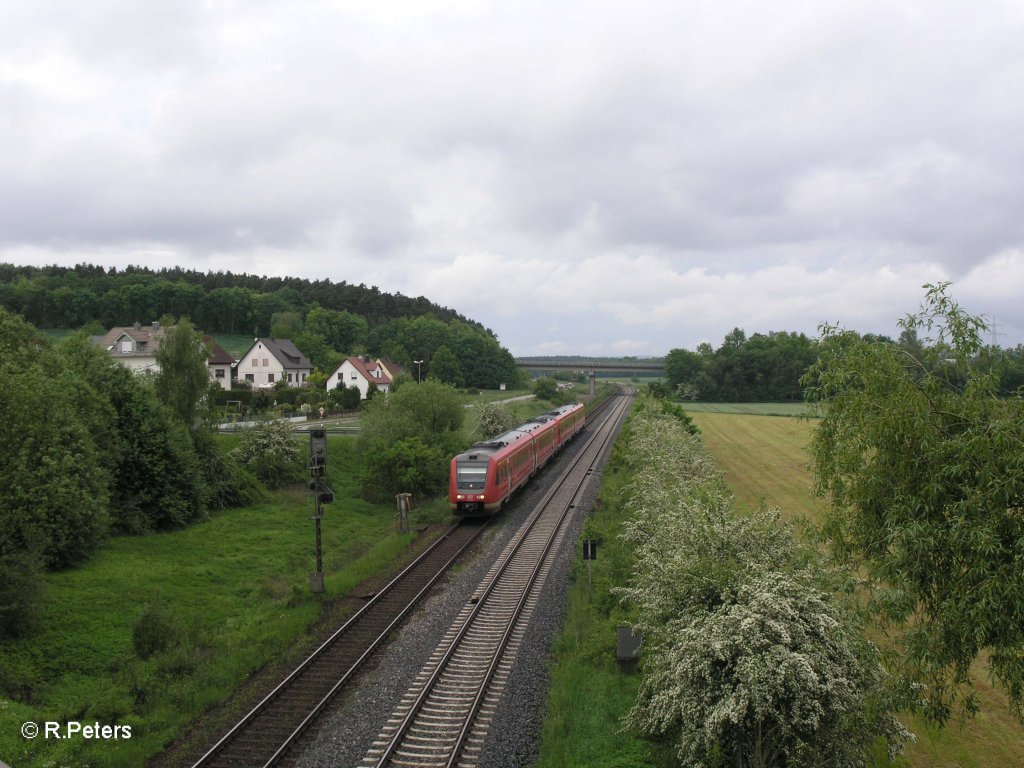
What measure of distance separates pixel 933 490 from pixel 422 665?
10.3m

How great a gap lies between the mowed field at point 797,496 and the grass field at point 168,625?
11236 millimetres

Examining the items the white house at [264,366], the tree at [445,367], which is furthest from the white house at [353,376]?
the tree at [445,367]

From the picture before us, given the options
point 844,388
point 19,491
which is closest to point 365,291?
point 19,491

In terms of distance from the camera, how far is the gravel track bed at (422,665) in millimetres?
11586

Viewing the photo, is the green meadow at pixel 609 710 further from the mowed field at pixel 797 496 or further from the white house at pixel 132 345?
the white house at pixel 132 345

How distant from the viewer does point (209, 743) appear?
11914mm

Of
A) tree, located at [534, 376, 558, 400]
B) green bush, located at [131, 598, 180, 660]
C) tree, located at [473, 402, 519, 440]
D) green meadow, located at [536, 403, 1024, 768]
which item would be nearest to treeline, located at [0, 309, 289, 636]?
green bush, located at [131, 598, 180, 660]

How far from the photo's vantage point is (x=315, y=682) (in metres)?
14.1

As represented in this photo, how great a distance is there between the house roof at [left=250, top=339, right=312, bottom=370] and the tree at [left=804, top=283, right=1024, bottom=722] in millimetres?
81948

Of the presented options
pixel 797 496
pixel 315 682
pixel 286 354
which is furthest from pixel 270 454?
pixel 286 354

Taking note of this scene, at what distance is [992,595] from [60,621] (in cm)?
1884

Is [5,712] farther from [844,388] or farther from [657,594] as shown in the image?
[844,388]

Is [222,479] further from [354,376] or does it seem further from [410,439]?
[354,376]

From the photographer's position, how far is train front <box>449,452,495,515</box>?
2755 centimetres
